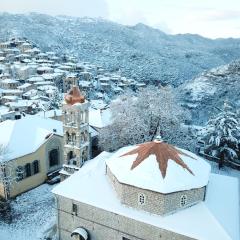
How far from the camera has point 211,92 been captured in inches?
3282

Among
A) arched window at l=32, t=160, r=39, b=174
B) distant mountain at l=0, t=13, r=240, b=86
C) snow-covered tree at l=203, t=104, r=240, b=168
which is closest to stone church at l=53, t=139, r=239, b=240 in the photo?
arched window at l=32, t=160, r=39, b=174

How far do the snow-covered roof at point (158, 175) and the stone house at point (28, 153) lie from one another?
449 inches

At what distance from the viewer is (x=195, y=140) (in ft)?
136

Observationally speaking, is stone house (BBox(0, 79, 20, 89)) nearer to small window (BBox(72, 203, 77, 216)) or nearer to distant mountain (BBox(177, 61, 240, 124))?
distant mountain (BBox(177, 61, 240, 124))

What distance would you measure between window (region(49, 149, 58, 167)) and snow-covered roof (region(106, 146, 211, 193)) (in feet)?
40.5

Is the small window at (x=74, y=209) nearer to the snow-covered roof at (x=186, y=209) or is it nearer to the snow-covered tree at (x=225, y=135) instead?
the snow-covered roof at (x=186, y=209)

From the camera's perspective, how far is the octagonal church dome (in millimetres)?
19844

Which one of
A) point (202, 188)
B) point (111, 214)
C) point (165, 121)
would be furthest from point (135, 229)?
point (165, 121)

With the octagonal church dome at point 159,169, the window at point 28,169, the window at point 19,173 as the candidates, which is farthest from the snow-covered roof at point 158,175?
the window at point 28,169

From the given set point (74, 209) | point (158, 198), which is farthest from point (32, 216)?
point (158, 198)

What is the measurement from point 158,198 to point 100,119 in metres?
22.7

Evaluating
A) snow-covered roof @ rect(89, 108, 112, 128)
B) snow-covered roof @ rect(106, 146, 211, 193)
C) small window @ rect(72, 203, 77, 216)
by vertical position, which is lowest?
small window @ rect(72, 203, 77, 216)

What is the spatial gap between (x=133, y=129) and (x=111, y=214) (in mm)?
15664

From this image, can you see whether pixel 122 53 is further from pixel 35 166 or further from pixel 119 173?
pixel 119 173
